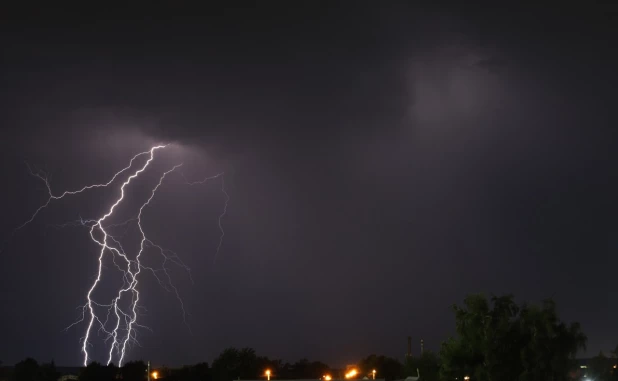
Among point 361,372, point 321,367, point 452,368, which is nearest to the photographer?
point 452,368

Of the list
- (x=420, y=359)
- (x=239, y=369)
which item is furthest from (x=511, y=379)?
(x=239, y=369)

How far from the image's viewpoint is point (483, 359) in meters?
24.3

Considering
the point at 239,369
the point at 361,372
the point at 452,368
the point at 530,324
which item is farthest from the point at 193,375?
the point at 530,324

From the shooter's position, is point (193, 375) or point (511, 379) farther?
point (193, 375)

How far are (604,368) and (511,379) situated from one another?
Answer: 5.06 meters

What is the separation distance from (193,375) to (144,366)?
176 inches

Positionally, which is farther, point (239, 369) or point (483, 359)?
point (239, 369)

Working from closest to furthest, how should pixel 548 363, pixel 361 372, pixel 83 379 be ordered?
pixel 548 363
pixel 83 379
pixel 361 372

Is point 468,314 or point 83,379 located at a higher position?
point 468,314

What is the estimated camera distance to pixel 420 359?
43.4 m

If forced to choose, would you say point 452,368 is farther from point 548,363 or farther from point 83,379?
point 83,379

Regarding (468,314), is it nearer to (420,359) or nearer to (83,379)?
(420,359)

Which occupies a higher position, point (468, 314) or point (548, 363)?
point (468, 314)

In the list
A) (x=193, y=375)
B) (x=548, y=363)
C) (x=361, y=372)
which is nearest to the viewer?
(x=548, y=363)
